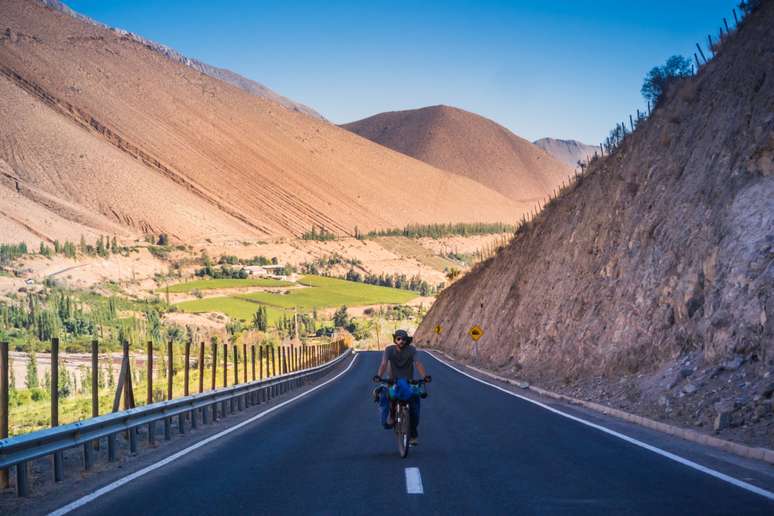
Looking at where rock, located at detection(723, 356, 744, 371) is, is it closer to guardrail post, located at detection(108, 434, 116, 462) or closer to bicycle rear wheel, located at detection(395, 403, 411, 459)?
bicycle rear wheel, located at detection(395, 403, 411, 459)

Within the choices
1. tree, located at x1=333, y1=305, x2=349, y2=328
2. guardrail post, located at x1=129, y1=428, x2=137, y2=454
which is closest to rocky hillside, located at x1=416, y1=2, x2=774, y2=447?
guardrail post, located at x1=129, y1=428, x2=137, y2=454

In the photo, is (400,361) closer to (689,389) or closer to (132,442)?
(132,442)

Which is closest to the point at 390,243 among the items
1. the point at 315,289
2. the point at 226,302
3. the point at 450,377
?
the point at 315,289

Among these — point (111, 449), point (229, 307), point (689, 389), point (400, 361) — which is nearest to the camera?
point (111, 449)

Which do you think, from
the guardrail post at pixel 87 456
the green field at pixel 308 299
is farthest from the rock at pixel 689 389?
the green field at pixel 308 299

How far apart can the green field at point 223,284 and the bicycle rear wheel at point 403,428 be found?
130393 millimetres

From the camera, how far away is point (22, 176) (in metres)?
161

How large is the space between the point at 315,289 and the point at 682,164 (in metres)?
127

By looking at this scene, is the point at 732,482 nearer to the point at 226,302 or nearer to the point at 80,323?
the point at 80,323

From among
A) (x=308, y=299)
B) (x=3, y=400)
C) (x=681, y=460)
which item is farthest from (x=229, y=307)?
(x=681, y=460)

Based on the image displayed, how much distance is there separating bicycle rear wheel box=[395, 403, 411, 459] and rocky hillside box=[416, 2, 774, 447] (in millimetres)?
4943

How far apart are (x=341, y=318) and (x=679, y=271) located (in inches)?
4511

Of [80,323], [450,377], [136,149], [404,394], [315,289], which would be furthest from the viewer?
[136,149]

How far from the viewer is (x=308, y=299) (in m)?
144
